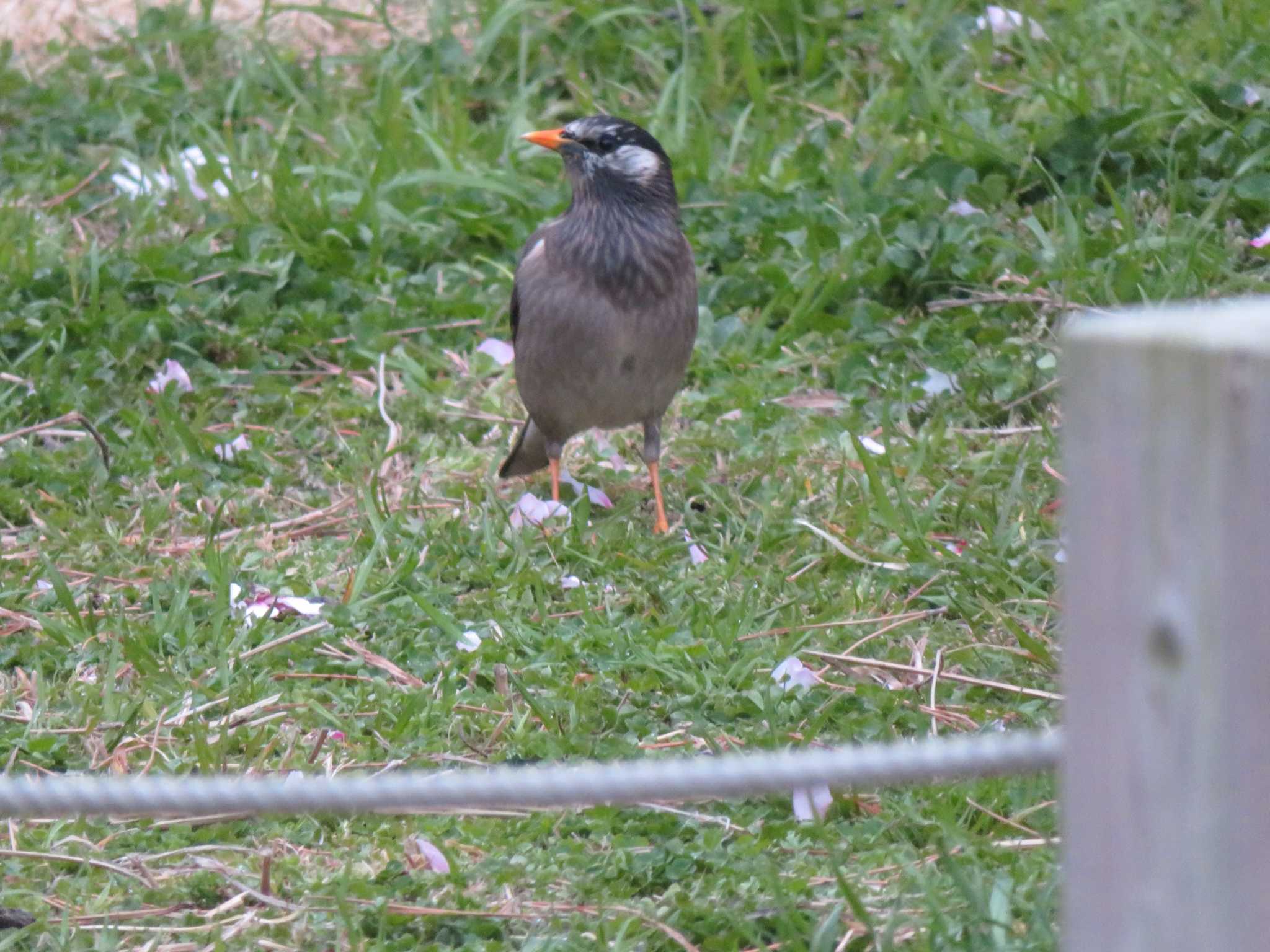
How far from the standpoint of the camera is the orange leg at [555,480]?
464cm

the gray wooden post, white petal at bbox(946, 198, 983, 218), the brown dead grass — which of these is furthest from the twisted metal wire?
the brown dead grass

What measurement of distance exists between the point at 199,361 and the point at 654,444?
65.7 inches

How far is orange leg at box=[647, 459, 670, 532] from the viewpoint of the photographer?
4.32m

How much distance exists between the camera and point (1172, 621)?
123 cm

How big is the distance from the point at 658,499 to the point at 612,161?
1.05 metres

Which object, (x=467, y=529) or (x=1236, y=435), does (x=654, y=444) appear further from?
(x=1236, y=435)

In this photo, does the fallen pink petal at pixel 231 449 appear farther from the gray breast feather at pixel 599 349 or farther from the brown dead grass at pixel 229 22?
the brown dead grass at pixel 229 22

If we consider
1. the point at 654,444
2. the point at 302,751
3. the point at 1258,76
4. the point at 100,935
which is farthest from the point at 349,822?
the point at 1258,76

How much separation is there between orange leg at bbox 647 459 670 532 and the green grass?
0.18 feet

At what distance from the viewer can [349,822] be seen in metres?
2.94

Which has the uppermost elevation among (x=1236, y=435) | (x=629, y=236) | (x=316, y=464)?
(x=1236, y=435)

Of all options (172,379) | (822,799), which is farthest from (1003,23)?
(822,799)

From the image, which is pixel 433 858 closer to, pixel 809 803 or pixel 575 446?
pixel 809 803

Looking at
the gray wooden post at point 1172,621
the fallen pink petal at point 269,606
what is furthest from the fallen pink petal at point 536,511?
the gray wooden post at point 1172,621
